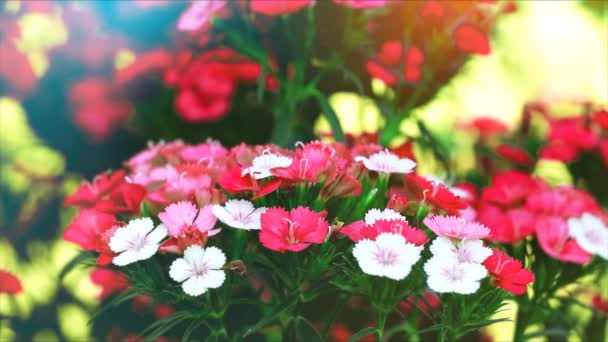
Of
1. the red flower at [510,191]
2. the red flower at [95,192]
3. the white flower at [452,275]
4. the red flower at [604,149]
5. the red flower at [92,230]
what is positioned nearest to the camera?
the white flower at [452,275]

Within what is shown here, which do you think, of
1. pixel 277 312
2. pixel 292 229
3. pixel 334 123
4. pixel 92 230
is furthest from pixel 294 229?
pixel 334 123

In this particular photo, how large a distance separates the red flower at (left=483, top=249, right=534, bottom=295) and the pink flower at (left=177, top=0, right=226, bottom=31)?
0.47m

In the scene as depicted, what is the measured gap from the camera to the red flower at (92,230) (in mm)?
742

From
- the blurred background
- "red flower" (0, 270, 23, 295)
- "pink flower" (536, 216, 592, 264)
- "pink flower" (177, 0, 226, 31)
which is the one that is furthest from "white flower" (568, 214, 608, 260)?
"red flower" (0, 270, 23, 295)

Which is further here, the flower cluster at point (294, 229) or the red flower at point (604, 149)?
the red flower at point (604, 149)

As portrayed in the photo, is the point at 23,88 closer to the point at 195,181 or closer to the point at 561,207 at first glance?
the point at 195,181

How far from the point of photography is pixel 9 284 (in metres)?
1.05

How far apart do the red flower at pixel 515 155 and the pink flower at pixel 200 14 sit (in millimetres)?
499

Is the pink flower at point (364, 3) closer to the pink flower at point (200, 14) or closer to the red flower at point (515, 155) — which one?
the pink flower at point (200, 14)

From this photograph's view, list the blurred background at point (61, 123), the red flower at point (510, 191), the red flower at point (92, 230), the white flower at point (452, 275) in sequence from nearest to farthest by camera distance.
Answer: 1. the white flower at point (452, 275)
2. the red flower at point (92, 230)
3. the red flower at point (510, 191)
4. the blurred background at point (61, 123)

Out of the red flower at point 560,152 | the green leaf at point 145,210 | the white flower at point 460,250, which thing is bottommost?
the red flower at point 560,152

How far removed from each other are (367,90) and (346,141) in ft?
0.60

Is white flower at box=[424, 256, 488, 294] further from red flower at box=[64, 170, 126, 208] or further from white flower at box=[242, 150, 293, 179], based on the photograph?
red flower at box=[64, 170, 126, 208]

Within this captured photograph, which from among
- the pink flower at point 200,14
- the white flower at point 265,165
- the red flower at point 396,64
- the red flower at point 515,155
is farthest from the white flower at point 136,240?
the red flower at point 515,155
